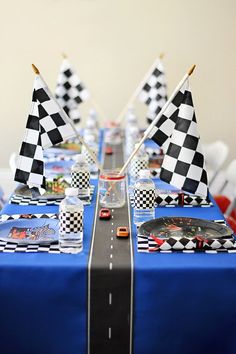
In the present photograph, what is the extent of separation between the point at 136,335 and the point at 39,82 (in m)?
1.12

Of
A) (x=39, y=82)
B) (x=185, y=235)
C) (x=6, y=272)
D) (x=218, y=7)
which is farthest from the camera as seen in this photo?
(x=218, y=7)

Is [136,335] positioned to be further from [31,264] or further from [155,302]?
[31,264]

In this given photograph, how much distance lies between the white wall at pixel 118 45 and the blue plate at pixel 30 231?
10.3 ft

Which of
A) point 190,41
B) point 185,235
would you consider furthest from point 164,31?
point 185,235

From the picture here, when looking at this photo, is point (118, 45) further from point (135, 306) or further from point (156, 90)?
point (135, 306)

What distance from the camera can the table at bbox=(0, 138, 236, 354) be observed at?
203cm

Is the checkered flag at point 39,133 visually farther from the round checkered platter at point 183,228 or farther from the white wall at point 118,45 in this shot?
the white wall at point 118,45

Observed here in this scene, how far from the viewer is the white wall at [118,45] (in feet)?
17.3

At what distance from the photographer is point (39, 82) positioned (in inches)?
102

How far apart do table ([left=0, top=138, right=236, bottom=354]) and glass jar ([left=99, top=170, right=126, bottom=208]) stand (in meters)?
0.63

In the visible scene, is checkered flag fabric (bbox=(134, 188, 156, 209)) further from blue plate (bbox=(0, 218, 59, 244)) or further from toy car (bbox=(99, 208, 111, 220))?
blue plate (bbox=(0, 218, 59, 244))

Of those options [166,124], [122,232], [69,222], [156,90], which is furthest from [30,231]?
[156,90]

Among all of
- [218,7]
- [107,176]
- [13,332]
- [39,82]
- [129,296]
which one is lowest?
[13,332]

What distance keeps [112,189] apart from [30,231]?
0.50 metres
